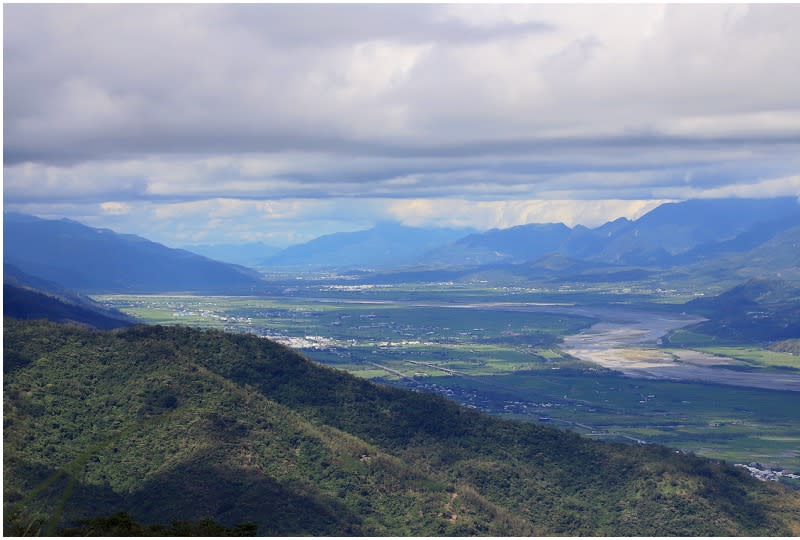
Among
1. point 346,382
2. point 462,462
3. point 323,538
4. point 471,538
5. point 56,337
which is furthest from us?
point 346,382

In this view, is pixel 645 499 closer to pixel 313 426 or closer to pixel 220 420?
pixel 313 426

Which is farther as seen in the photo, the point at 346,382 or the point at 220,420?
the point at 346,382

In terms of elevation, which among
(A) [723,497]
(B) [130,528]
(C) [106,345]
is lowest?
(A) [723,497]

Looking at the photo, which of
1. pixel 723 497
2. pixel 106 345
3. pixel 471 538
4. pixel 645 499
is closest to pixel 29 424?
pixel 106 345

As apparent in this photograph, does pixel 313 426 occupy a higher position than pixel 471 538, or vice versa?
pixel 313 426

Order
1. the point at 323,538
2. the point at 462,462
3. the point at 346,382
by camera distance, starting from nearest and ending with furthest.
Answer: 1. the point at 323,538
2. the point at 462,462
3. the point at 346,382

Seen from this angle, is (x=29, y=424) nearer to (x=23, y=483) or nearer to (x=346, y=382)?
(x=23, y=483)
